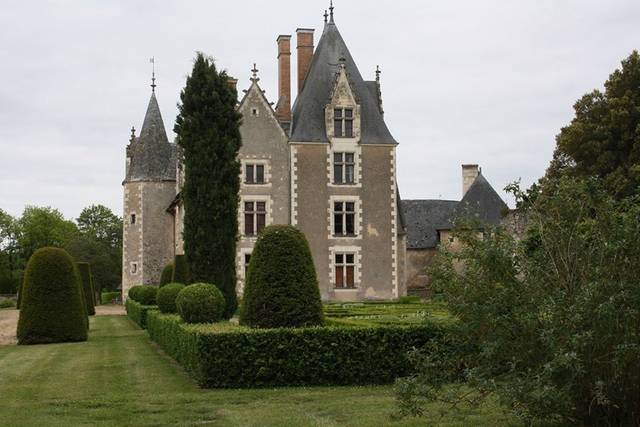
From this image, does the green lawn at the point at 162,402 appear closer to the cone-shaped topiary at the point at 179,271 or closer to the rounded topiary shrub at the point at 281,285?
the rounded topiary shrub at the point at 281,285

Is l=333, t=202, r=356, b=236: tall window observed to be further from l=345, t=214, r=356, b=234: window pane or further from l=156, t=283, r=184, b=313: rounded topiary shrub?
l=156, t=283, r=184, b=313: rounded topiary shrub

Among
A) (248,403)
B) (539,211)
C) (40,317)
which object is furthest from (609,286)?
(40,317)

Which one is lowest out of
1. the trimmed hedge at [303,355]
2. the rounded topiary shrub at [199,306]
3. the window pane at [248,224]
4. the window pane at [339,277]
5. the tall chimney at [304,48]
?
the trimmed hedge at [303,355]

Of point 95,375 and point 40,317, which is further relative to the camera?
point 40,317

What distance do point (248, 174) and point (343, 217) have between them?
4.33 m

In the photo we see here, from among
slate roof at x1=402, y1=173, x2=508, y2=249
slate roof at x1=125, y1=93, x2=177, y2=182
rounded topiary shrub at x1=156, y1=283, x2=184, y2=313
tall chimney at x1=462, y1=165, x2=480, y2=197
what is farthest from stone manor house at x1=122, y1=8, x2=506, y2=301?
tall chimney at x1=462, y1=165, x2=480, y2=197

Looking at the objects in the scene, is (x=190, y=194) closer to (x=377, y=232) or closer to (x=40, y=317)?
(x=40, y=317)

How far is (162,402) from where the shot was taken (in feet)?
34.5

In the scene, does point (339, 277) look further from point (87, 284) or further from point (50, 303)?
point (50, 303)

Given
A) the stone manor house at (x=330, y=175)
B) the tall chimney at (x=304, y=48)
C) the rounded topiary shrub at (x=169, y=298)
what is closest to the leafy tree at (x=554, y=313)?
the rounded topiary shrub at (x=169, y=298)

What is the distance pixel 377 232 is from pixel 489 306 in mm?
27401

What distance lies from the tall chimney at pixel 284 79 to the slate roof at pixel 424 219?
1278 cm

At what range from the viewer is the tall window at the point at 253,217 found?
3416 cm

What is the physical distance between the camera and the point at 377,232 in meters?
35.0
